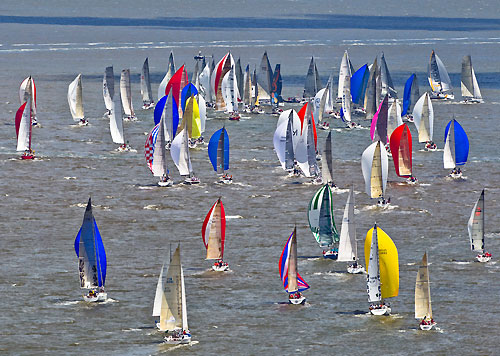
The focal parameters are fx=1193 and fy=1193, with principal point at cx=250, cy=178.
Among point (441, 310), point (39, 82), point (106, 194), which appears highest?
point (39, 82)

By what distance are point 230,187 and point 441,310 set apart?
1182 inches

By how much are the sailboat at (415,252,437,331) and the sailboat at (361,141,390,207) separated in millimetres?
24611

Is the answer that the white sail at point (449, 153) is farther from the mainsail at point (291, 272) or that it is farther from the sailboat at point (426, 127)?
the mainsail at point (291, 272)

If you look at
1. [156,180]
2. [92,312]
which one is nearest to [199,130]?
[156,180]

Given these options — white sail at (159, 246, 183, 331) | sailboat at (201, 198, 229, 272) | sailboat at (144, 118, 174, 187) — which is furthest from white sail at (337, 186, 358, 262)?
sailboat at (144, 118, 174, 187)

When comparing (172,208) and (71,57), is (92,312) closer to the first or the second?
(172,208)

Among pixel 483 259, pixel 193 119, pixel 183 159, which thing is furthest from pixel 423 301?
pixel 193 119

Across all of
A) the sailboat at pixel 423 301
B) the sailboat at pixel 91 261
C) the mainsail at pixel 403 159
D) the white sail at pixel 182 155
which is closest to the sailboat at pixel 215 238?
the sailboat at pixel 91 261

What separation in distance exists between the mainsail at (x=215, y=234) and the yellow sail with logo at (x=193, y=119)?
117 ft

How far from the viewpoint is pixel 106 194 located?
80.8m

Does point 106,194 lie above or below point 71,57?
below

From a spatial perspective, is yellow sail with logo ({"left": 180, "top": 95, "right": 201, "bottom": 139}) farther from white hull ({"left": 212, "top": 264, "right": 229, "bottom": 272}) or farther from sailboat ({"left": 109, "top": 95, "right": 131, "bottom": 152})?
white hull ({"left": 212, "top": 264, "right": 229, "bottom": 272})

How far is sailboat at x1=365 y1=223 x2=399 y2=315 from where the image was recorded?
181ft

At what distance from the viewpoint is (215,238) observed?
6275 cm
